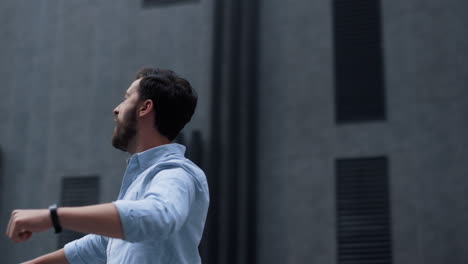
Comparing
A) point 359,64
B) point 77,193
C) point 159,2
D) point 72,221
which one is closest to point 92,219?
point 72,221

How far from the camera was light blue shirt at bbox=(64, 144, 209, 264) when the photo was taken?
210cm

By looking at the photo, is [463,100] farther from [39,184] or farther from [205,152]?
[39,184]

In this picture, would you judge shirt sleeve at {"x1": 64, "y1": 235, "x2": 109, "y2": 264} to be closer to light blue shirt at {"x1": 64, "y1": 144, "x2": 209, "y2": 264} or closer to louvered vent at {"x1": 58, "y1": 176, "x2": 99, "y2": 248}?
light blue shirt at {"x1": 64, "y1": 144, "x2": 209, "y2": 264}

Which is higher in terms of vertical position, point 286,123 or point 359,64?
point 359,64

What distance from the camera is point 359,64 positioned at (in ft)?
41.2

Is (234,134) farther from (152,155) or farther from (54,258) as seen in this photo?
(152,155)

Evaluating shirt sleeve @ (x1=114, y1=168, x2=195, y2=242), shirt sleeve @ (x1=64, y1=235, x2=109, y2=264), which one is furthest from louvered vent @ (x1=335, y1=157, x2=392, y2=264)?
shirt sleeve @ (x1=114, y1=168, x2=195, y2=242)

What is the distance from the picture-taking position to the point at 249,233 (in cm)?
1231

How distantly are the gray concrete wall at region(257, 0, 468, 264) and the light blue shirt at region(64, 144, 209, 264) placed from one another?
31.5 ft

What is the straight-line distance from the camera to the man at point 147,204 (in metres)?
2.02

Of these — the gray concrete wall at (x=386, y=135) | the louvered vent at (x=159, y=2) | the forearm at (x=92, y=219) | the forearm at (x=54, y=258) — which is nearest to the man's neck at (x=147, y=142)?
the forearm at (x=54, y=258)

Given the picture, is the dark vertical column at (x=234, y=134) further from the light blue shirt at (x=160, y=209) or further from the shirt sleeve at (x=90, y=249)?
the light blue shirt at (x=160, y=209)

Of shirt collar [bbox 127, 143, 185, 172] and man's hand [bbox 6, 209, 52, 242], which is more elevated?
shirt collar [bbox 127, 143, 185, 172]

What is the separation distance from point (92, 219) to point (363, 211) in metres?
10.5
